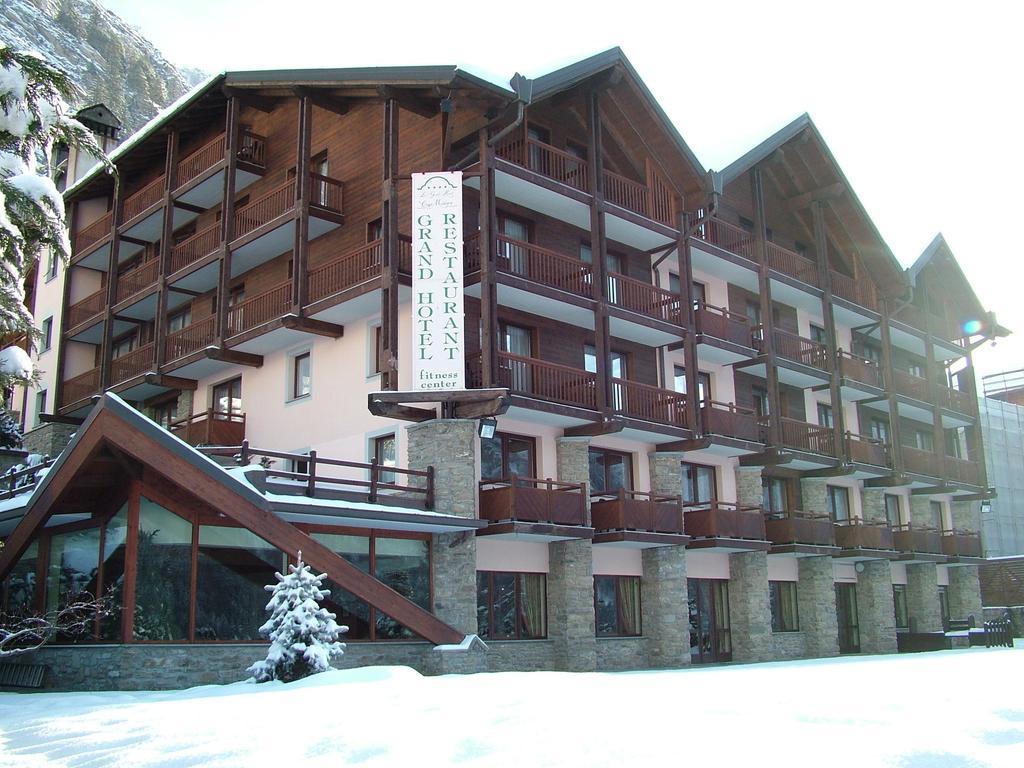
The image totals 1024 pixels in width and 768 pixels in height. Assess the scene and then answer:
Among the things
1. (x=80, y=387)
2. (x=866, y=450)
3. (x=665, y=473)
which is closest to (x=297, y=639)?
(x=665, y=473)

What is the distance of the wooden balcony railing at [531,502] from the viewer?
79.3 feet

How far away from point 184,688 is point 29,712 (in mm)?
4091

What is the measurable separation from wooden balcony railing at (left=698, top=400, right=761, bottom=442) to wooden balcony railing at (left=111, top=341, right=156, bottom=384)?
57.1ft

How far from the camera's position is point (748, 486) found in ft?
108

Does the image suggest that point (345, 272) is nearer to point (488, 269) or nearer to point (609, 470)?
point (488, 269)

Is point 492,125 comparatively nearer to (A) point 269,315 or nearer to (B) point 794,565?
(A) point 269,315

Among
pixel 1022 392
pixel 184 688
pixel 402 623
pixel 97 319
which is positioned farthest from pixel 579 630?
pixel 1022 392

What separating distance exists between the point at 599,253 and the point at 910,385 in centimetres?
1925

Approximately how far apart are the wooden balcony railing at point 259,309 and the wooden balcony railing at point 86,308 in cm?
885

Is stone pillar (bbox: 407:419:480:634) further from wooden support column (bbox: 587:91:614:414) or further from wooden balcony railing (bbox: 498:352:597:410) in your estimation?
wooden support column (bbox: 587:91:614:414)

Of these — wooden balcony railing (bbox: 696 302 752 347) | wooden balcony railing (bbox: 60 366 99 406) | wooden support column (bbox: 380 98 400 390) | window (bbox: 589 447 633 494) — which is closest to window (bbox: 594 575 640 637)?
window (bbox: 589 447 633 494)

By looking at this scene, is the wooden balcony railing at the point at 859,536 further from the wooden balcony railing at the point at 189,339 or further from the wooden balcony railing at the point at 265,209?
the wooden balcony railing at the point at 189,339

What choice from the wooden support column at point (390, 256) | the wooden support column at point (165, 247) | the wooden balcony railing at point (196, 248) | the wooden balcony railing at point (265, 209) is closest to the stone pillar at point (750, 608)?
the wooden support column at point (390, 256)

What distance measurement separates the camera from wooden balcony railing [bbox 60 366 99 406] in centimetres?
3666
